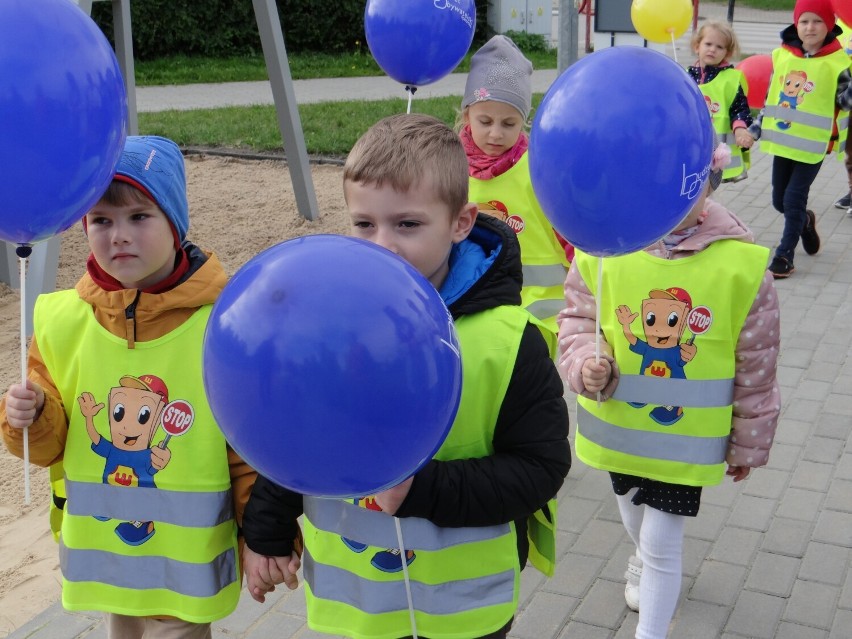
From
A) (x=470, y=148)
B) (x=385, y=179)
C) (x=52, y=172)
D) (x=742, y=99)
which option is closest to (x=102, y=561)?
(x=52, y=172)

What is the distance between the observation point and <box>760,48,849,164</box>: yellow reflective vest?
25.6 ft

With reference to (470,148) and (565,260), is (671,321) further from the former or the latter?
(470,148)

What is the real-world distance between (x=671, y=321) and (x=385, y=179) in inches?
53.0

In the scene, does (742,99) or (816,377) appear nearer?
(816,377)

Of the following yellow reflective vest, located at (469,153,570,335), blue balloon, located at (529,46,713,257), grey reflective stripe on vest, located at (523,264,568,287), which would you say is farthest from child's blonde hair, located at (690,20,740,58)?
blue balloon, located at (529,46,713,257)

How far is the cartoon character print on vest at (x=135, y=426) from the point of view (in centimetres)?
268

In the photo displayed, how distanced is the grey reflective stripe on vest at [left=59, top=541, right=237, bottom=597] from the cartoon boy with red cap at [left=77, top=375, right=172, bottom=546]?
208 mm

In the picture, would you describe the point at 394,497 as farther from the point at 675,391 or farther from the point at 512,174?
Answer: the point at 512,174

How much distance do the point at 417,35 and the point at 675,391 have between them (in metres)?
2.68

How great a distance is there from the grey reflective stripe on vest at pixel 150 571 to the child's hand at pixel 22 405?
1.47ft

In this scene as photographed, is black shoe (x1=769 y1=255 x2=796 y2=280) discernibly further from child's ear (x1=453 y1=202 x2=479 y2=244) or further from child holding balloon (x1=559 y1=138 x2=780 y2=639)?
child's ear (x1=453 y1=202 x2=479 y2=244)

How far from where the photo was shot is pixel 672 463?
338 centimetres

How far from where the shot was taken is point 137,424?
268 centimetres

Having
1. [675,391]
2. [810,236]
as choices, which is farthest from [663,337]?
[810,236]
